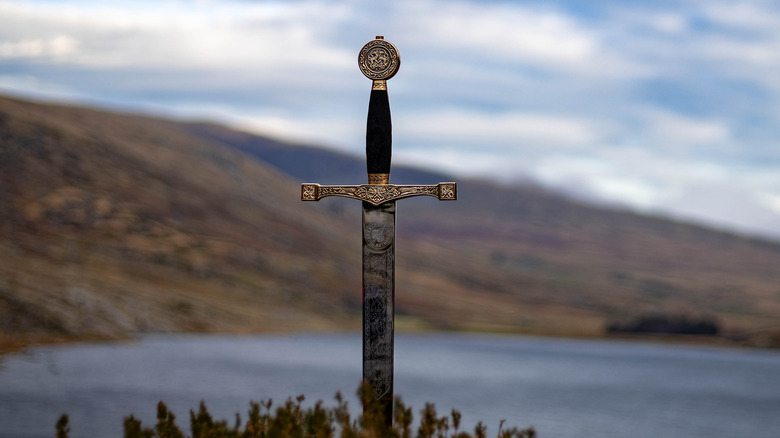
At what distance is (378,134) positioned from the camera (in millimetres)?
14156

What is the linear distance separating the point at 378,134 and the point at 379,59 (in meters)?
0.96

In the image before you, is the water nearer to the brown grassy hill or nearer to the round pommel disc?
the brown grassy hill

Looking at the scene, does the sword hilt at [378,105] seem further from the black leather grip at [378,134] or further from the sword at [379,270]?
the sword at [379,270]

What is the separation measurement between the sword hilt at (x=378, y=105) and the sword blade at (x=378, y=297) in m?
0.64

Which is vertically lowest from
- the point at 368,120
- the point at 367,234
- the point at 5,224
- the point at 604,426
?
the point at 604,426

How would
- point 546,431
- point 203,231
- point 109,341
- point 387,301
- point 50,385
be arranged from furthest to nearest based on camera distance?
point 203,231 < point 109,341 < point 50,385 < point 546,431 < point 387,301

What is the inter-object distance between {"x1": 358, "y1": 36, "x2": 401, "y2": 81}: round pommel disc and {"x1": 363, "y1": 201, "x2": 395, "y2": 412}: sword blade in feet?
5.76

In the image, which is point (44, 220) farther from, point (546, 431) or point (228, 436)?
point (228, 436)

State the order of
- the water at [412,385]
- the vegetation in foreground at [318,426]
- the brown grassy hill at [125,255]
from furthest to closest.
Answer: the brown grassy hill at [125,255] < the water at [412,385] < the vegetation in foreground at [318,426]

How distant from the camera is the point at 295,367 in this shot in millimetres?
84438

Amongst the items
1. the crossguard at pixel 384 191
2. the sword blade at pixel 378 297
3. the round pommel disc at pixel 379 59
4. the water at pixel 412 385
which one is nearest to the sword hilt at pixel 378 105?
the round pommel disc at pixel 379 59

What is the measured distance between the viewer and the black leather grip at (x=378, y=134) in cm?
1408

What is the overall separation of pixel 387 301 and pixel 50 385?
50.9m

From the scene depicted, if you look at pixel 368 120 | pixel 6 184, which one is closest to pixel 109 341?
pixel 6 184
